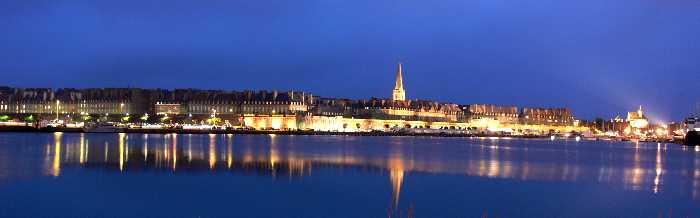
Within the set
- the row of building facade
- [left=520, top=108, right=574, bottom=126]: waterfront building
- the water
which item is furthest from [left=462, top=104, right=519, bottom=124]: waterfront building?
the water

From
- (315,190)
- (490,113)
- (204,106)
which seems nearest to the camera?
(315,190)

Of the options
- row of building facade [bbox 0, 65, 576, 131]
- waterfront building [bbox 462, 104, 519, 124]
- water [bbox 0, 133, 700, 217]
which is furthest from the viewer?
waterfront building [bbox 462, 104, 519, 124]

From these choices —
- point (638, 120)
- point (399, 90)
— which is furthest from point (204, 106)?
point (638, 120)

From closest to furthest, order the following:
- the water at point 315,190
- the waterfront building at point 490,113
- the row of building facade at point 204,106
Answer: the water at point 315,190, the row of building facade at point 204,106, the waterfront building at point 490,113

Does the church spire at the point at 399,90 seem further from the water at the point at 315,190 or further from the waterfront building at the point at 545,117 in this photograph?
the water at the point at 315,190

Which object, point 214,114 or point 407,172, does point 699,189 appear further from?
point 214,114

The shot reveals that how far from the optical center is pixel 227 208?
682 inches

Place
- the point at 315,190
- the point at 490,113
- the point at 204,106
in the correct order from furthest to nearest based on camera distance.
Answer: the point at 490,113
the point at 204,106
the point at 315,190

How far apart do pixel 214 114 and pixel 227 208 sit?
129794 mm

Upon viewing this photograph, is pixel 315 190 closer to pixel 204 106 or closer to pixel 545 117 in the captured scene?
pixel 204 106

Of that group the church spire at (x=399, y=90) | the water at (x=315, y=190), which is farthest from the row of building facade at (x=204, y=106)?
the water at (x=315, y=190)

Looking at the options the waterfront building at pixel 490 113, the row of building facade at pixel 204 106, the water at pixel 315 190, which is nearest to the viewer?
the water at pixel 315 190

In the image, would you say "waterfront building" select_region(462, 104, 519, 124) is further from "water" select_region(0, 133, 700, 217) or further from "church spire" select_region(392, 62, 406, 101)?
"water" select_region(0, 133, 700, 217)

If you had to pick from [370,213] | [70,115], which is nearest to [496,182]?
[370,213]
